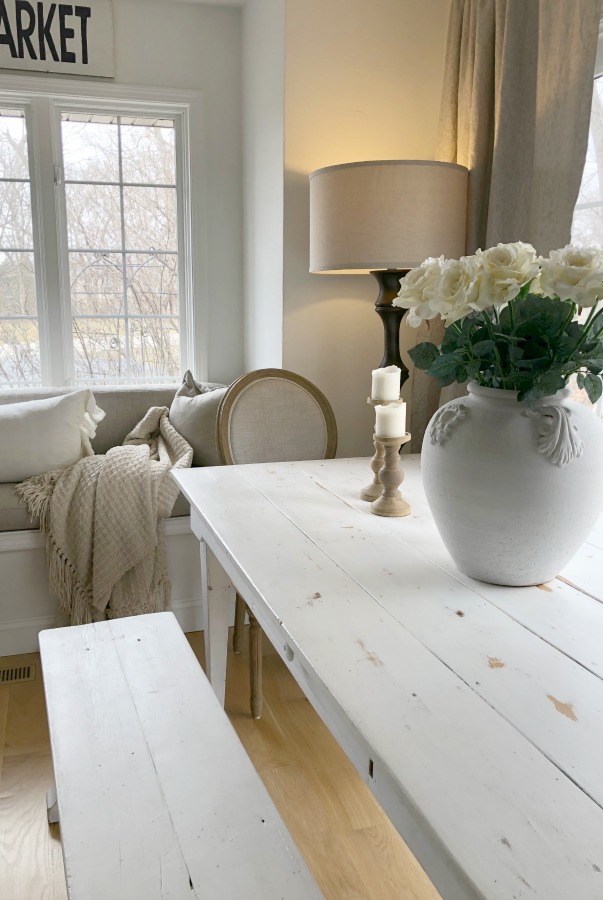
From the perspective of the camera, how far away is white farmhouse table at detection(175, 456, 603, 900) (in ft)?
2.08

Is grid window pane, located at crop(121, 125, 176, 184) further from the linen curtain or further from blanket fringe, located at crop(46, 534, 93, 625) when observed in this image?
blanket fringe, located at crop(46, 534, 93, 625)

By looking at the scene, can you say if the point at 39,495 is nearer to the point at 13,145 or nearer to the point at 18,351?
Result: the point at 18,351

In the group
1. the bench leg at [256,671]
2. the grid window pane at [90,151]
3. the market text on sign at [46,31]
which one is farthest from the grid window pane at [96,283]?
the bench leg at [256,671]

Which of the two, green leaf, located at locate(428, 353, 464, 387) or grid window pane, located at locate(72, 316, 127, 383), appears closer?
green leaf, located at locate(428, 353, 464, 387)

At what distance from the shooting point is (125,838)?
100 centimetres

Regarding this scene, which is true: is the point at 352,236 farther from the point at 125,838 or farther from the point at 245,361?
the point at 125,838

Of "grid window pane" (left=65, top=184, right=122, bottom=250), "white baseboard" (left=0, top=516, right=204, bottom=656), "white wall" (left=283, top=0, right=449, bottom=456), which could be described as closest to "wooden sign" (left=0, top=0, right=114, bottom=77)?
"grid window pane" (left=65, top=184, right=122, bottom=250)

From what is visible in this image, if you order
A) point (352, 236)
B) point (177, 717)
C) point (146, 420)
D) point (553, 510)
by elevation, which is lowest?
point (177, 717)

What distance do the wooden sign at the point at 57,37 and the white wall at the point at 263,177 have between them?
1.99 ft

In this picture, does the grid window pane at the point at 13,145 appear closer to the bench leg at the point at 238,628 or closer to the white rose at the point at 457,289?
the bench leg at the point at 238,628

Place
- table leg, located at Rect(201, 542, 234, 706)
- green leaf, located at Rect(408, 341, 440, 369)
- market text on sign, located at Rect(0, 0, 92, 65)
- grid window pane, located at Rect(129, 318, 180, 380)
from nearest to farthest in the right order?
green leaf, located at Rect(408, 341, 440, 369)
table leg, located at Rect(201, 542, 234, 706)
market text on sign, located at Rect(0, 0, 92, 65)
grid window pane, located at Rect(129, 318, 180, 380)

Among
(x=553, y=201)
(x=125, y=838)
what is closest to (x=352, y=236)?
(x=553, y=201)

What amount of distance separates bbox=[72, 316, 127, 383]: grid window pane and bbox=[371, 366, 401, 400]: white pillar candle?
7.02ft

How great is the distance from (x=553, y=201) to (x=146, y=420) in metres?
1.81
